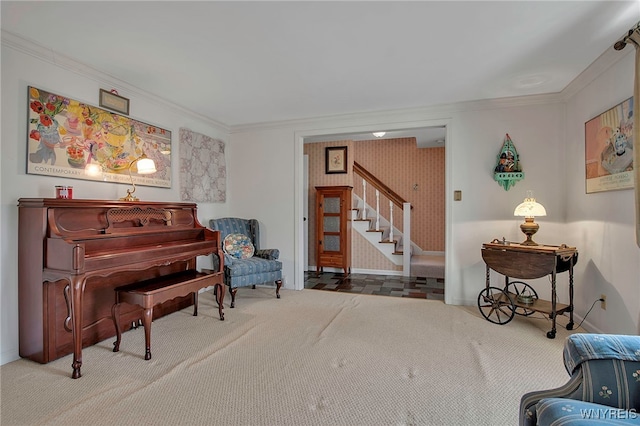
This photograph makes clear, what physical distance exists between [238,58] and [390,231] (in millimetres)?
3829

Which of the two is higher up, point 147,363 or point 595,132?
point 595,132

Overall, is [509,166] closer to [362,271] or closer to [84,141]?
[362,271]

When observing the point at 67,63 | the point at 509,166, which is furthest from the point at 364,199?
the point at 67,63

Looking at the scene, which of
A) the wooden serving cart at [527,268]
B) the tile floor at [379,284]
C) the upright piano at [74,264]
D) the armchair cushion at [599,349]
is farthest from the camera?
the tile floor at [379,284]

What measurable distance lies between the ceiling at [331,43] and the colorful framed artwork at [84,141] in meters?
0.36

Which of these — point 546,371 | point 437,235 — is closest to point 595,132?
point 546,371

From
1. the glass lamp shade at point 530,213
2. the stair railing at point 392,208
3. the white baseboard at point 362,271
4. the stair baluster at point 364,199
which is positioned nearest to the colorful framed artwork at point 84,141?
the white baseboard at point 362,271

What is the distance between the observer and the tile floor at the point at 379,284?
155 inches

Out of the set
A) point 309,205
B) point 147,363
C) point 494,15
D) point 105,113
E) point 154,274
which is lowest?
point 147,363

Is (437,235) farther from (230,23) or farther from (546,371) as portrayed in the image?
(230,23)

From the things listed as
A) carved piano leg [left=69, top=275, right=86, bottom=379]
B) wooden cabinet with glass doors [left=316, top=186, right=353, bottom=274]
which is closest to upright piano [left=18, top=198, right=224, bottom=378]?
carved piano leg [left=69, top=275, right=86, bottom=379]

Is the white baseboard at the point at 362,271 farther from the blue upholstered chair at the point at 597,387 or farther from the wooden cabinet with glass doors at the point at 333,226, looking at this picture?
the blue upholstered chair at the point at 597,387

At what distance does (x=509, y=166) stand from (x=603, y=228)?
3.25ft

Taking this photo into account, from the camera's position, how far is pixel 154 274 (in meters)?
2.93
